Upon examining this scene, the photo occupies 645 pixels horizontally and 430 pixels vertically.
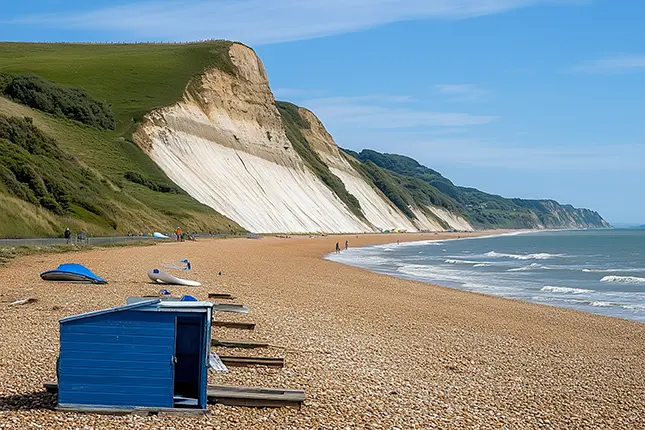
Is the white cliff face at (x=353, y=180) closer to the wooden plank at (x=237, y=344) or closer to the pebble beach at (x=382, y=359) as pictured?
the pebble beach at (x=382, y=359)

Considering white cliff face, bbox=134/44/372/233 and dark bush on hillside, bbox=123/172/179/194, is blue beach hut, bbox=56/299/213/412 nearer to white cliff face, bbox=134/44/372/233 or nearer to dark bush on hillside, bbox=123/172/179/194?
dark bush on hillside, bbox=123/172/179/194

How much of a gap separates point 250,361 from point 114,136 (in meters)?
58.8

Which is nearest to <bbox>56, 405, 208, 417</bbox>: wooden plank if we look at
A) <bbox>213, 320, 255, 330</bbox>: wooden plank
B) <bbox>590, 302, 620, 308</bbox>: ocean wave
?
<bbox>213, 320, 255, 330</bbox>: wooden plank

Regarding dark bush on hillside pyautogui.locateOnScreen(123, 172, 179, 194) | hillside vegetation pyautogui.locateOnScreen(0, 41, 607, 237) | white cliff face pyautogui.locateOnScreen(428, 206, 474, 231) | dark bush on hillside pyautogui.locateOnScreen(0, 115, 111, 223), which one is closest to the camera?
dark bush on hillside pyautogui.locateOnScreen(0, 115, 111, 223)

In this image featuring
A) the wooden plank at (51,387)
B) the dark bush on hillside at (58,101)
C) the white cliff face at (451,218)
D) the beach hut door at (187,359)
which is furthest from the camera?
the white cliff face at (451,218)

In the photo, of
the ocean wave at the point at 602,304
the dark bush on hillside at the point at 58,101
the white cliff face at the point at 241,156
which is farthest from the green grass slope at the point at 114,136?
the ocean wave at the point at 602,304

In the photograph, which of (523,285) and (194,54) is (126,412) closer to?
(523,285)

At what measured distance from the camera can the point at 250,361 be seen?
962 cm

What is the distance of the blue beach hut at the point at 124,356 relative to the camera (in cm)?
707

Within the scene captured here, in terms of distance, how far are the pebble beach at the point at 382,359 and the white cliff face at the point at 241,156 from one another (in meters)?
44.9

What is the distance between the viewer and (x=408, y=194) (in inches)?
5778

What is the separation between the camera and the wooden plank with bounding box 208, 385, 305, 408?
306 inches

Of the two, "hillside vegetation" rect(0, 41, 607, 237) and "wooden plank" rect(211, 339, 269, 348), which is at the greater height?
"hillside vegetation" rect(0, 41, 607, 237)

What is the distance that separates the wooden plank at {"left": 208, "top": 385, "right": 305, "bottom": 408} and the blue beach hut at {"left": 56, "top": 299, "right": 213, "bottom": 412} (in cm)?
51
